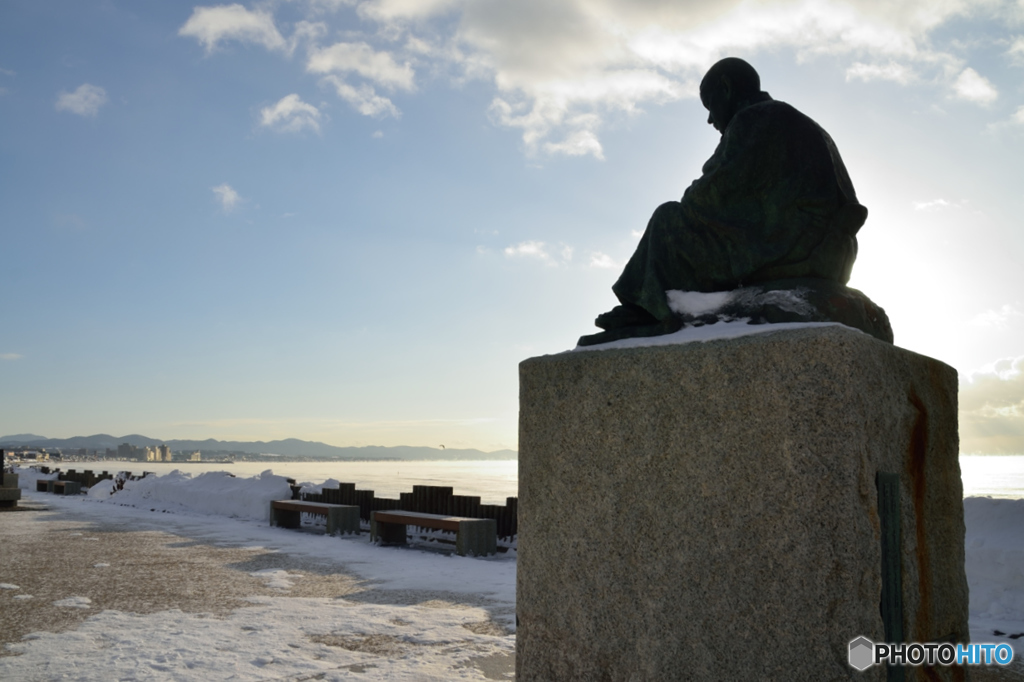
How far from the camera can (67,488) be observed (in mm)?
26016

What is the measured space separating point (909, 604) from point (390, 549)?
30.9ft

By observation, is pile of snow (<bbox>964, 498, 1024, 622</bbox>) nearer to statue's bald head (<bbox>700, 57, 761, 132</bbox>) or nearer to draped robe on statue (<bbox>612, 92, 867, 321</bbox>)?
draped robe on statue (<bbox>612, 92, 867, 321</bbox>)

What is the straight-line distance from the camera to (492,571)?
9234mm

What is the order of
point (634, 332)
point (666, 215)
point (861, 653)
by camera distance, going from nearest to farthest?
point (861, 653)
point (634, 332)
point (666, 215)

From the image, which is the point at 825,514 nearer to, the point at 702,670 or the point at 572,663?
the point at 702,670

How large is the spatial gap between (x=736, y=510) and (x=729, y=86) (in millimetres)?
2255

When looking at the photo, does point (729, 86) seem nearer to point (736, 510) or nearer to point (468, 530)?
point (736, 510)

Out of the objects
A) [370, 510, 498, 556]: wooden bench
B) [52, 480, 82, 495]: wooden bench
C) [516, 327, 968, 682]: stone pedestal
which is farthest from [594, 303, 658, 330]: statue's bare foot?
[52, 480, 82, 495]: wooden bench

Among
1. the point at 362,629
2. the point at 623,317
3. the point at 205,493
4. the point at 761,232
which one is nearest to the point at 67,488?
the point at 205,493

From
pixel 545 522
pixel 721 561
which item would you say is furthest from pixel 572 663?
pixel 721 561

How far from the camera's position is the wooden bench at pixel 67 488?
26016 mm

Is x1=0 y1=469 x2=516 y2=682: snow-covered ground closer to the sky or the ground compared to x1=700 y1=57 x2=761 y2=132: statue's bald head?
closer to the ground

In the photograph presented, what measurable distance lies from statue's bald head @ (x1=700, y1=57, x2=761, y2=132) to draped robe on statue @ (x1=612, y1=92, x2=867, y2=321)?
27 centimetres

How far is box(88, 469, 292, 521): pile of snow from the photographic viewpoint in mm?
16422
